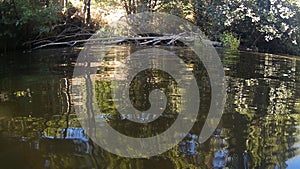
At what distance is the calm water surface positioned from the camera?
2.76m

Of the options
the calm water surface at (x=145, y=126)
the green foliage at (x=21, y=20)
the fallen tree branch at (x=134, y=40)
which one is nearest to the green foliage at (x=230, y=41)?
the fallen tree branch at (x=134, y=40)

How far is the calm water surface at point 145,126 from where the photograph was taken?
2.76 meters

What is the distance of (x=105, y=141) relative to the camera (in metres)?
3.15

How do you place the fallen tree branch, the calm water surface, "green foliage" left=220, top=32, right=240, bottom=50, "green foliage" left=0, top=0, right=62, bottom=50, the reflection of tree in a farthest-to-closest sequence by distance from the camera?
"green foliage" left=220, top=32, right=240, bottom=50
the fallen tree branch
"green foliage" left=0, top=0, right=62, bottom=50
the reflection of tree
the calm water surface

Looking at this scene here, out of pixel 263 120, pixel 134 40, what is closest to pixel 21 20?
pixel 134 40

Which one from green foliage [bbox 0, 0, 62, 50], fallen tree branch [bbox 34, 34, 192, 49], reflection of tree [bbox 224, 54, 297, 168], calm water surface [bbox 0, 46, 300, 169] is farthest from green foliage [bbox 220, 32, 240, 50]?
calm water surface [bbox 0, 46, 300, 169]

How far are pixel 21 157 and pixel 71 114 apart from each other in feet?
4.04

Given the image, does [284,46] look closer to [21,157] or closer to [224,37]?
[224,37]

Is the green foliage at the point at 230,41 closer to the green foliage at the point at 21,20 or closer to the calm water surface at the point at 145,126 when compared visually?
the green foliage at the point at 21,20

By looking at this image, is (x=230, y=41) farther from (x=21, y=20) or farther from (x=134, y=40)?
(x=21, y=20)

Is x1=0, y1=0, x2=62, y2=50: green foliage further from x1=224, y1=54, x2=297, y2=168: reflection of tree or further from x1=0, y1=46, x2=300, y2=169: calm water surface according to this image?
x1=224, y1=54, x2=297, y2=168: reflection of tree

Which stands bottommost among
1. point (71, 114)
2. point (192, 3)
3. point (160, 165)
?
point (160, 165)

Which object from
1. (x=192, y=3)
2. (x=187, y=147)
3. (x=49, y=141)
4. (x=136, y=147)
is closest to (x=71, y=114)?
(x=49, y=141)

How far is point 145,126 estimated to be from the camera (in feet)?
11.9
